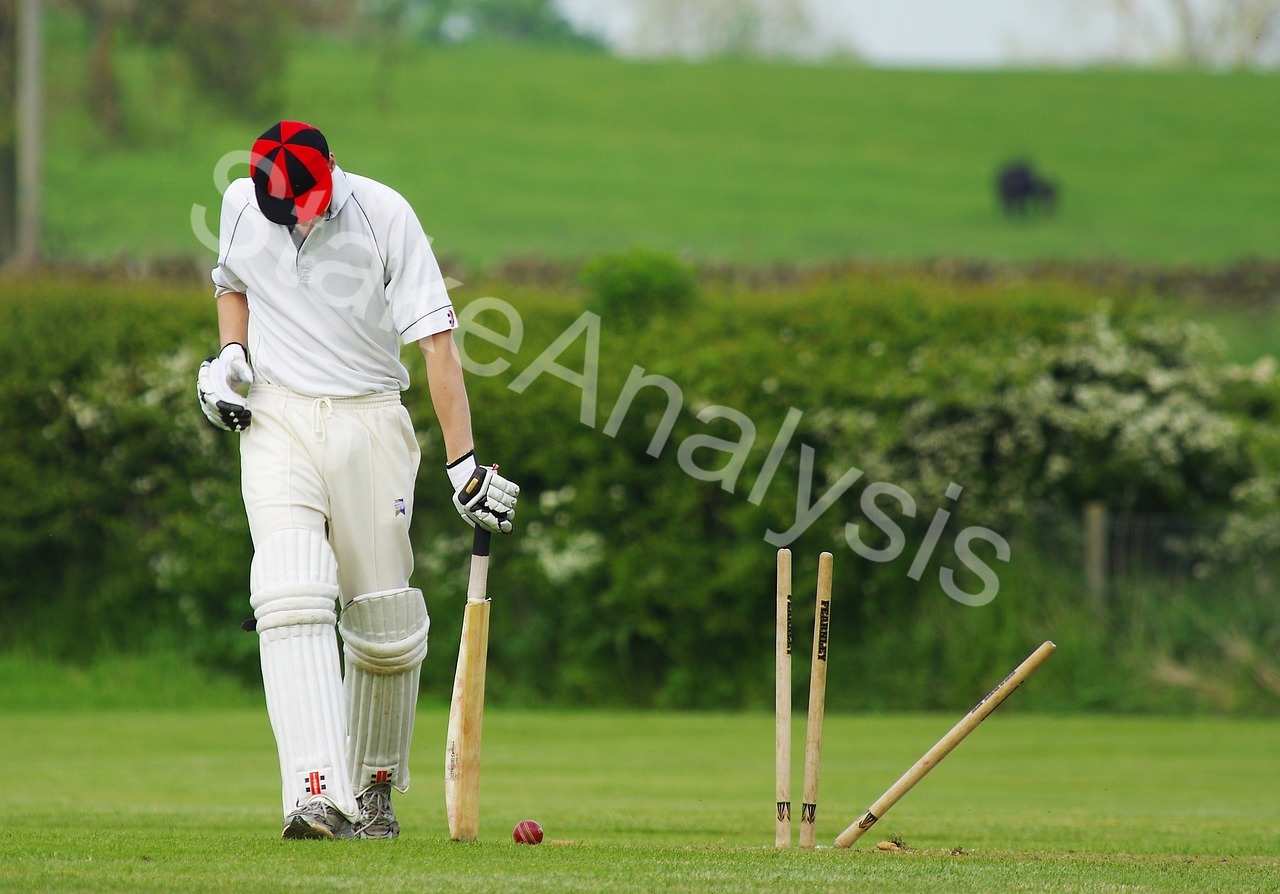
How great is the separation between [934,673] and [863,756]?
3.74m

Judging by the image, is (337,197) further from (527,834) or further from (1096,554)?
(1096,554)

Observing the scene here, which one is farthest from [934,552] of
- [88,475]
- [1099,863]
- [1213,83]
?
[1213,83]

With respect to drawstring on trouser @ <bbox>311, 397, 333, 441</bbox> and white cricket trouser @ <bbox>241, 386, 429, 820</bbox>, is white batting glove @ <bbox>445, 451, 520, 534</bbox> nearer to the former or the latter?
white cricket trouser @ <bbox>241, 386, 429, 820</bbox>

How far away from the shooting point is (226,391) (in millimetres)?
5832

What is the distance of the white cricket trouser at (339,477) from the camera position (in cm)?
580

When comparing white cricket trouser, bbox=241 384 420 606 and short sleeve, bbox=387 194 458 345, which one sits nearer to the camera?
white cricket trouser, bbox=241 384 420 606

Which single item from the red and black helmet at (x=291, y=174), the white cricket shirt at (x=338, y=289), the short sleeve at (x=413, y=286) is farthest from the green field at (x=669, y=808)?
the red and black helmet at (x=291, y=174)

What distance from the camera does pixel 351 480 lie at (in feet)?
19.3

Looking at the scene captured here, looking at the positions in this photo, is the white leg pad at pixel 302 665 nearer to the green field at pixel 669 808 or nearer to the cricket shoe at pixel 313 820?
the cricket shoe at pixel 313 820

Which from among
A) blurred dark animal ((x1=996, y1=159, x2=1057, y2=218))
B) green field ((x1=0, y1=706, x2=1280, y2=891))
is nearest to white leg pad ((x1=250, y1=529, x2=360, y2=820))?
green field ((x1=0, y1=706, x2=1280, y2=891))

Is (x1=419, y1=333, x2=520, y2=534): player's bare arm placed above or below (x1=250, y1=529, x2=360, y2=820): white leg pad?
above

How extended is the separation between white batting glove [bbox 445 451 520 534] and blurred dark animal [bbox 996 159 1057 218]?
33918mm

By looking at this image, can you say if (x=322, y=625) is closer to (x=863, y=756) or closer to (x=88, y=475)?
(x=863, y=756)

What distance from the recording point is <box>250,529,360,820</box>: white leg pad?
220 inches
